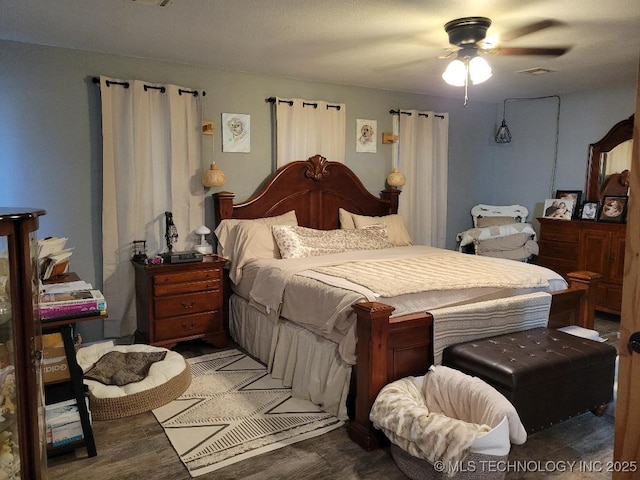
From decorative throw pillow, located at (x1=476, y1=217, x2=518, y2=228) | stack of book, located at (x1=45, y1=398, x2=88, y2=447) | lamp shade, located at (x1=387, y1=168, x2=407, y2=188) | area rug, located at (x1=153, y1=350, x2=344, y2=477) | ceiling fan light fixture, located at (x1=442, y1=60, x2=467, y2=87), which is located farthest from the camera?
decorative throw pillow, located at (x1=476, y1=217, x2=518, y2=228)

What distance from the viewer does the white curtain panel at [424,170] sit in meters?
5.25

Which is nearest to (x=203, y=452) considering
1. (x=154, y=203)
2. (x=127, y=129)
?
(x=154, y=203)

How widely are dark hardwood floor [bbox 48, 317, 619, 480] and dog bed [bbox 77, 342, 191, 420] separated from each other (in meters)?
0.10

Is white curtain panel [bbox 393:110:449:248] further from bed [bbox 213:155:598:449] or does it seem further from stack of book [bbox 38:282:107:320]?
stack of book [bbox 38:282:107:320]

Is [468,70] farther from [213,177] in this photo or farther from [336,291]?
[213,177]

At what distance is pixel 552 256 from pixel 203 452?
433cm

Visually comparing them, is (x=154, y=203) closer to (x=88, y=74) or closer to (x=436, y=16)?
(x=88, y=74)

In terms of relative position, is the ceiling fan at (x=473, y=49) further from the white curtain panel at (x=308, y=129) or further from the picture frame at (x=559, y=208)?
the picture frame at (x=559, y=208)

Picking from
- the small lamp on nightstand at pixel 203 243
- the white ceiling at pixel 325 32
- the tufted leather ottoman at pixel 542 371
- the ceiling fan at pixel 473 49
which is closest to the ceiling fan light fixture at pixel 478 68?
the ceiling fan at pixel 473 49

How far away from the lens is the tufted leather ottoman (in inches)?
91.0

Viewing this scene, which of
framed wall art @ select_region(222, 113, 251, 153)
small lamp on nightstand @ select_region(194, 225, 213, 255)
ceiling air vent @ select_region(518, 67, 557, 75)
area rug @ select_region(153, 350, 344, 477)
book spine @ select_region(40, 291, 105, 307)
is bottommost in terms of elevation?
area rug @ select_region(153, 350, 344, 477)

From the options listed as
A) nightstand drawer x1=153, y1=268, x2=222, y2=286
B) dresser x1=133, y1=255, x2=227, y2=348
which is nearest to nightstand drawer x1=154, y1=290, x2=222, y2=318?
dresser x1=133, y1=255, x2=227, y2=348

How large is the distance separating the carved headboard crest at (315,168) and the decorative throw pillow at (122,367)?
2.15m

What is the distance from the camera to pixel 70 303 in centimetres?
231
